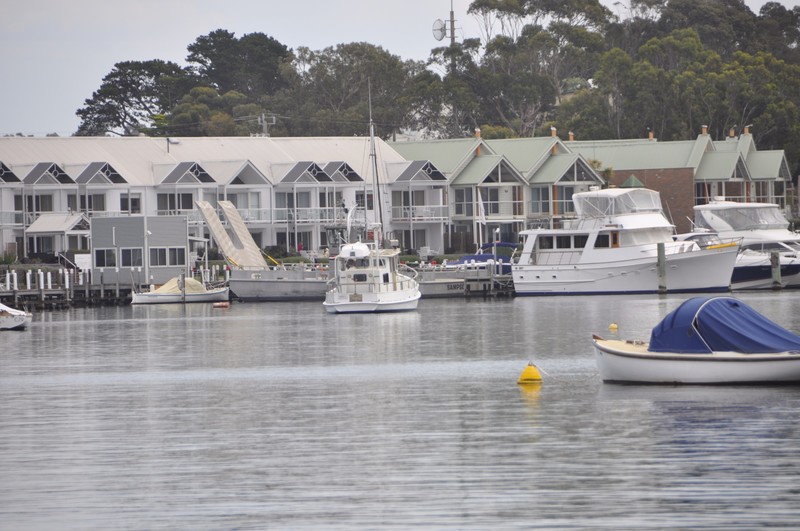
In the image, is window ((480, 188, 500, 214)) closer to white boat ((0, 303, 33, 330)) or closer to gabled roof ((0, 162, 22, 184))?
gabled roof ((0, 162, 22, 184))

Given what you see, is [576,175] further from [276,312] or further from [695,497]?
[695,497]

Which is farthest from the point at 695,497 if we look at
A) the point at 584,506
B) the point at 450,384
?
the point at 450,384

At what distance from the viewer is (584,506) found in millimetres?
22359

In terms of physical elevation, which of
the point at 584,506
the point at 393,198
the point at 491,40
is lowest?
the point at 584,506

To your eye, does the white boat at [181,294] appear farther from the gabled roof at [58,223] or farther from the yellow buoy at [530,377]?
the yellow buoy at [530,377]

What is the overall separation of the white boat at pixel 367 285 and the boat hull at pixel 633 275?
42.9ft

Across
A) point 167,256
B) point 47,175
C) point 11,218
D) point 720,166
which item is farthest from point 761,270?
point 11,218

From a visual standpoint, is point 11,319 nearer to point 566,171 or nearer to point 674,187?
point 566,171

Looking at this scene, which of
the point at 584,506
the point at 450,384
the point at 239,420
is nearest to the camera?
the point at 584,506

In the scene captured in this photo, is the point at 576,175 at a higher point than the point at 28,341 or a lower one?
higher

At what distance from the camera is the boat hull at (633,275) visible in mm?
76000

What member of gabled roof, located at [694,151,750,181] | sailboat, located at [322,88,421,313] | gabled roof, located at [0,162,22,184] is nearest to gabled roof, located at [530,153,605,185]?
gabled roof, located at [694,151,750,181]

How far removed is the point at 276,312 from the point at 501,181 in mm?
34229

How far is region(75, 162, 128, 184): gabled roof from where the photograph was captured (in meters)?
93.2
